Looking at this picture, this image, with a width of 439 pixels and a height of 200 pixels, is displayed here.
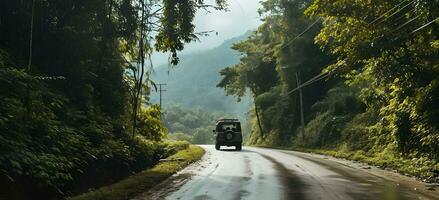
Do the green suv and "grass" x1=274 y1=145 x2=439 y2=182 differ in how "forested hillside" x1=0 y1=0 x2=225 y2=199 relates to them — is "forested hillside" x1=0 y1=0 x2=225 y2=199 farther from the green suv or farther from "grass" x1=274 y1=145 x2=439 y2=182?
the green suv

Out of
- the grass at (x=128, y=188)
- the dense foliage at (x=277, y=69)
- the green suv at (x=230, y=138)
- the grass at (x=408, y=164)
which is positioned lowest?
the grass at (x=128, y=188)

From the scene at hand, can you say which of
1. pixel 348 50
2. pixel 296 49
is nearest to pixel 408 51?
pixel 348 50

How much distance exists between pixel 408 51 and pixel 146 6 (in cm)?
1061

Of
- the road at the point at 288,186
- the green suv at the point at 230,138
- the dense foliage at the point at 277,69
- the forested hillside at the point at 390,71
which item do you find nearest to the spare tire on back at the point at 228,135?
the green suv at the point at 230,138

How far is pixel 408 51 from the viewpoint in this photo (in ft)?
59.9

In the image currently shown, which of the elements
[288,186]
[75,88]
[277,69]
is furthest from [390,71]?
[277,69]

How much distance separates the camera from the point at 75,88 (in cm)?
1869

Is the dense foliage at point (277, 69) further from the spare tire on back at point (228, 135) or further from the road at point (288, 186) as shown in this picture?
the road at point (288, 186)

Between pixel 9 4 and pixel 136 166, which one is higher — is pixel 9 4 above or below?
above

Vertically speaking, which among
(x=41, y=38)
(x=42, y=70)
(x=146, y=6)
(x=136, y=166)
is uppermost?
(x=146, y=6)

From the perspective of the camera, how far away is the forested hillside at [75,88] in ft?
40.2

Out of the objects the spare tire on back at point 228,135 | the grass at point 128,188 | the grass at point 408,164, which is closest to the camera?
the grass at point 128,188

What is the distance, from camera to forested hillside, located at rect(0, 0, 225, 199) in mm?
12266

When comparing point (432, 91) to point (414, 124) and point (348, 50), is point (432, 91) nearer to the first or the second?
point (414, 124)
